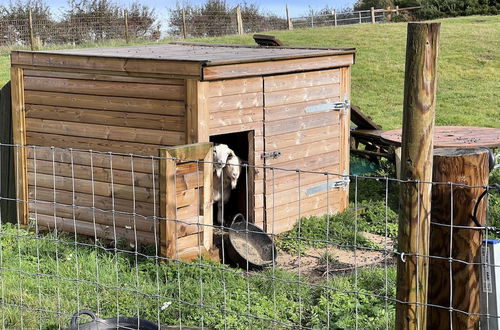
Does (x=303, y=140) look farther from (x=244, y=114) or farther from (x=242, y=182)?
(x=244, y=114)

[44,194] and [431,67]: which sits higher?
[431,67]

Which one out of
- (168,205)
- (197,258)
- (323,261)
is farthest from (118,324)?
(323,261)

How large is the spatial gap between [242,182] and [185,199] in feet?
7.09

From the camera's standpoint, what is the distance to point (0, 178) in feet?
33.7

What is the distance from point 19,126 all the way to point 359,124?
5.28 metres

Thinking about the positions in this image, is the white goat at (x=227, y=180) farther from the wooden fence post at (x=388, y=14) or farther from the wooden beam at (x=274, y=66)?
the wooden fence post at (x=388, y=14)

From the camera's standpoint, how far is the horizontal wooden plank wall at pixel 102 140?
8.56 meters

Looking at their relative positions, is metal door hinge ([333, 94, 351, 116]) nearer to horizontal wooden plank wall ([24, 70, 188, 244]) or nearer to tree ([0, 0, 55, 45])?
horizontal wooden plank wall ([24, 70, 188, 244])

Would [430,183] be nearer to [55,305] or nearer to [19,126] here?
[55,305]

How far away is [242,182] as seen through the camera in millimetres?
10016

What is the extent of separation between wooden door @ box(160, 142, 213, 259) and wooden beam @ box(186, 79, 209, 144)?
0.32 m

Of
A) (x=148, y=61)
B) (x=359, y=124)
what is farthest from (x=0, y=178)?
(x=359, y=124)

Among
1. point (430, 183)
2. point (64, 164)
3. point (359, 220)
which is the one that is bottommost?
point (359, 220)

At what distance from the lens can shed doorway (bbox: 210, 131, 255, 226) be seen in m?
9.20
